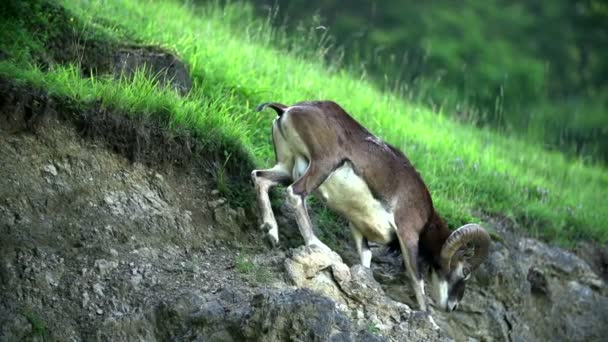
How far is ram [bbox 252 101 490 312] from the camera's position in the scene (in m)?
10.7

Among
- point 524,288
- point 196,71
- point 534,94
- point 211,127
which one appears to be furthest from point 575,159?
point 211,127

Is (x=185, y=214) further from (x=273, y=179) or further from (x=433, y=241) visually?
(x=433, y=241)

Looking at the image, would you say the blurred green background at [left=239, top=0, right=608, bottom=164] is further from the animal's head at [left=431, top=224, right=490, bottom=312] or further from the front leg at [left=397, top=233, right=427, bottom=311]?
the front leg at [left=397, top=233, right=427, bottom=311]

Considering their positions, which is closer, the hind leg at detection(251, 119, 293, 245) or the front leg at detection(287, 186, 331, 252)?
the front leg at detection(287, 186, 331, 252)

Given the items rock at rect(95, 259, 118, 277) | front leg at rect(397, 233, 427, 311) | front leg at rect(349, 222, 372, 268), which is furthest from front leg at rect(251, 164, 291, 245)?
rock at rect(95, 259, 118, 277)

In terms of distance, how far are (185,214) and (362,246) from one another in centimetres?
197

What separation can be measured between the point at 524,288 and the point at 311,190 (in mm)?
3576

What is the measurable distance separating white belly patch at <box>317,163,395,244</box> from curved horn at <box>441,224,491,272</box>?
0.60m

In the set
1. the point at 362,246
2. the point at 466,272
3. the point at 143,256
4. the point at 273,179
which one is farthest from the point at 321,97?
the point at 143,256

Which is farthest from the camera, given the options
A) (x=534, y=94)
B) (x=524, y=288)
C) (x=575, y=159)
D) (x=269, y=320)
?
(x=534, y=94)

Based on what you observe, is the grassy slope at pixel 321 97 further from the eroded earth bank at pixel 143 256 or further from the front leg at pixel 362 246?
the front leg at pixel 362 246

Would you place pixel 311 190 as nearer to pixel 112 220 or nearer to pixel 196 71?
pixel 112 220

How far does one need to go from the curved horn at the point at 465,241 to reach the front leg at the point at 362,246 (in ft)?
2.55

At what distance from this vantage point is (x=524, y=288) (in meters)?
12.9
